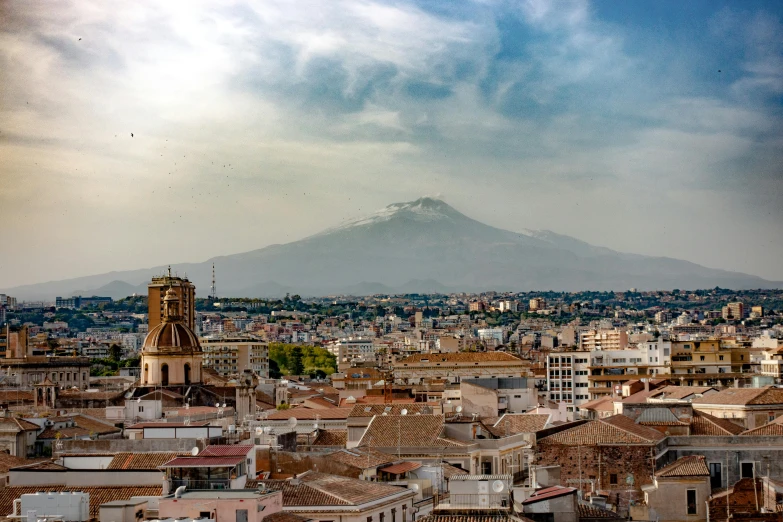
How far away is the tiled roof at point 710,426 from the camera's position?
27797mm

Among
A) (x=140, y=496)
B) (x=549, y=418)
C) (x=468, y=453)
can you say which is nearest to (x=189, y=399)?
(x=549, y=418)

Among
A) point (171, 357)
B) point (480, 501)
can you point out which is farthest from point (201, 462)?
point (171, 357)

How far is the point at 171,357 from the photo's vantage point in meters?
67.8

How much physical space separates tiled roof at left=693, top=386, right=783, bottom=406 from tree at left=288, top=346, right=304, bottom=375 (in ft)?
305

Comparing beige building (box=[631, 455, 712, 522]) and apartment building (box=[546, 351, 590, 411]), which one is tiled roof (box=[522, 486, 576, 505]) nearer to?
beige building (box=[631, 455, 712, 522])

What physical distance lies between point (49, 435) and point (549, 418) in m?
12.0

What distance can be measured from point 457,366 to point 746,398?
2087 inches

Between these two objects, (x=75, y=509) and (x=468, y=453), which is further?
(x=468, y=453)

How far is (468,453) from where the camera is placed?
31250 mm

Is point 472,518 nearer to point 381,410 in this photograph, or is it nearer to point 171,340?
point 381,410

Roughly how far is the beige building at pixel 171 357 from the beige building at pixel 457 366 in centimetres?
1686

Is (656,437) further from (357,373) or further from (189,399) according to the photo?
(357,373)

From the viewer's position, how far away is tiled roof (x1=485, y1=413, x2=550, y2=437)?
1407 inches

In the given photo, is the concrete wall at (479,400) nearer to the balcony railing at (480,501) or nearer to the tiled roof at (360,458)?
the tiled roof at (360,458)
